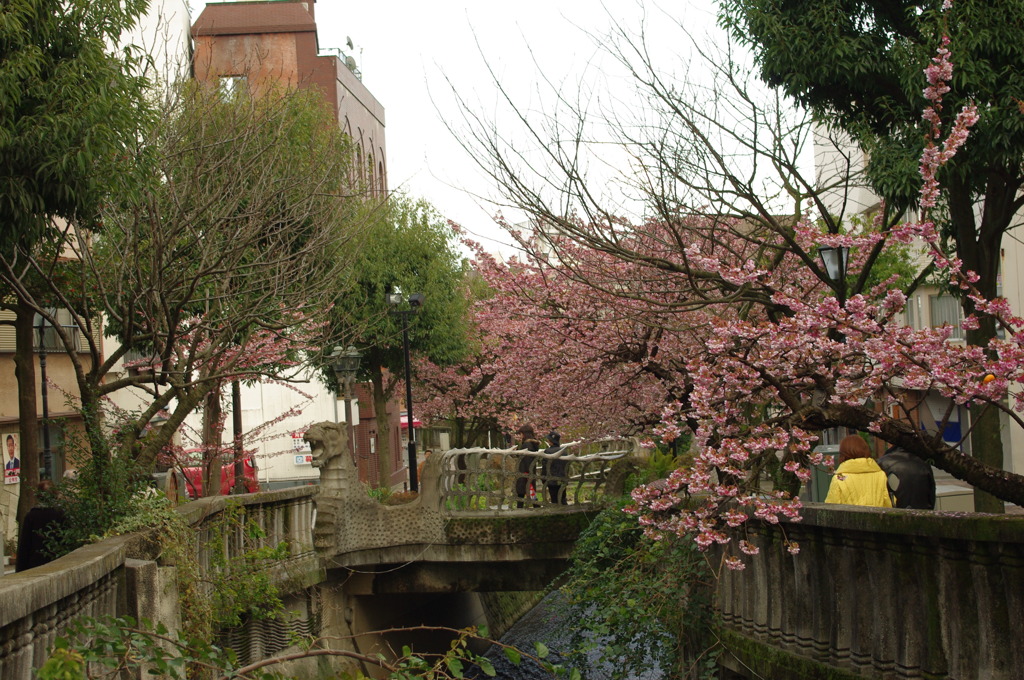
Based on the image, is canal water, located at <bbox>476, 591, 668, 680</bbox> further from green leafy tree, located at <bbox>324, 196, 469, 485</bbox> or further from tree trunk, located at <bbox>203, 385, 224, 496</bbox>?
green leafy tree, located at <bbox>324, 196, 469, 485</bbox>

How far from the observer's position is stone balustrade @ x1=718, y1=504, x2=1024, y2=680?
19.7 ft

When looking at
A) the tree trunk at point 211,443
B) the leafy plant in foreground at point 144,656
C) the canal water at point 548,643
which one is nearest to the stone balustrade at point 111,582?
the leafy plant in foreground at point 144,656

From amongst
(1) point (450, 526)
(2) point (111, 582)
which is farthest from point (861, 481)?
(1) point (450, 526)

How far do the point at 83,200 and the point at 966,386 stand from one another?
7.37 m

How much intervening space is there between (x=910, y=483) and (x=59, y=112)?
7.31 metres

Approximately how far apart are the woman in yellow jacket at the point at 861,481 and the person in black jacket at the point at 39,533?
5.89 meters

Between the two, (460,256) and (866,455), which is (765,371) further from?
(460,256)

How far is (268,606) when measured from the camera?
12.8m

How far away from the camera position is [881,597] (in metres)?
6.95

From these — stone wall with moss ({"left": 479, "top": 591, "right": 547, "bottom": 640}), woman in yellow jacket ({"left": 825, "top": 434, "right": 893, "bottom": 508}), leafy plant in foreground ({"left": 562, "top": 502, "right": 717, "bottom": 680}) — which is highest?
woman in yellow jacket ({"left": 825, "top": 434, "right": 893, "bottom": 508})

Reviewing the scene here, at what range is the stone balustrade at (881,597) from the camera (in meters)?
6.02

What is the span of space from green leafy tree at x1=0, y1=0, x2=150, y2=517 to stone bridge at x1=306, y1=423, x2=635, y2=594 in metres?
6.15

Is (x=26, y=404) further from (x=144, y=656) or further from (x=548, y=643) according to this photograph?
(x=548, y=643)

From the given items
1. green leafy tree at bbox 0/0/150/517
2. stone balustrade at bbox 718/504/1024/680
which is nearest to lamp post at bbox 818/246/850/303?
stone balustrade at bbox 718/504/1024/680
